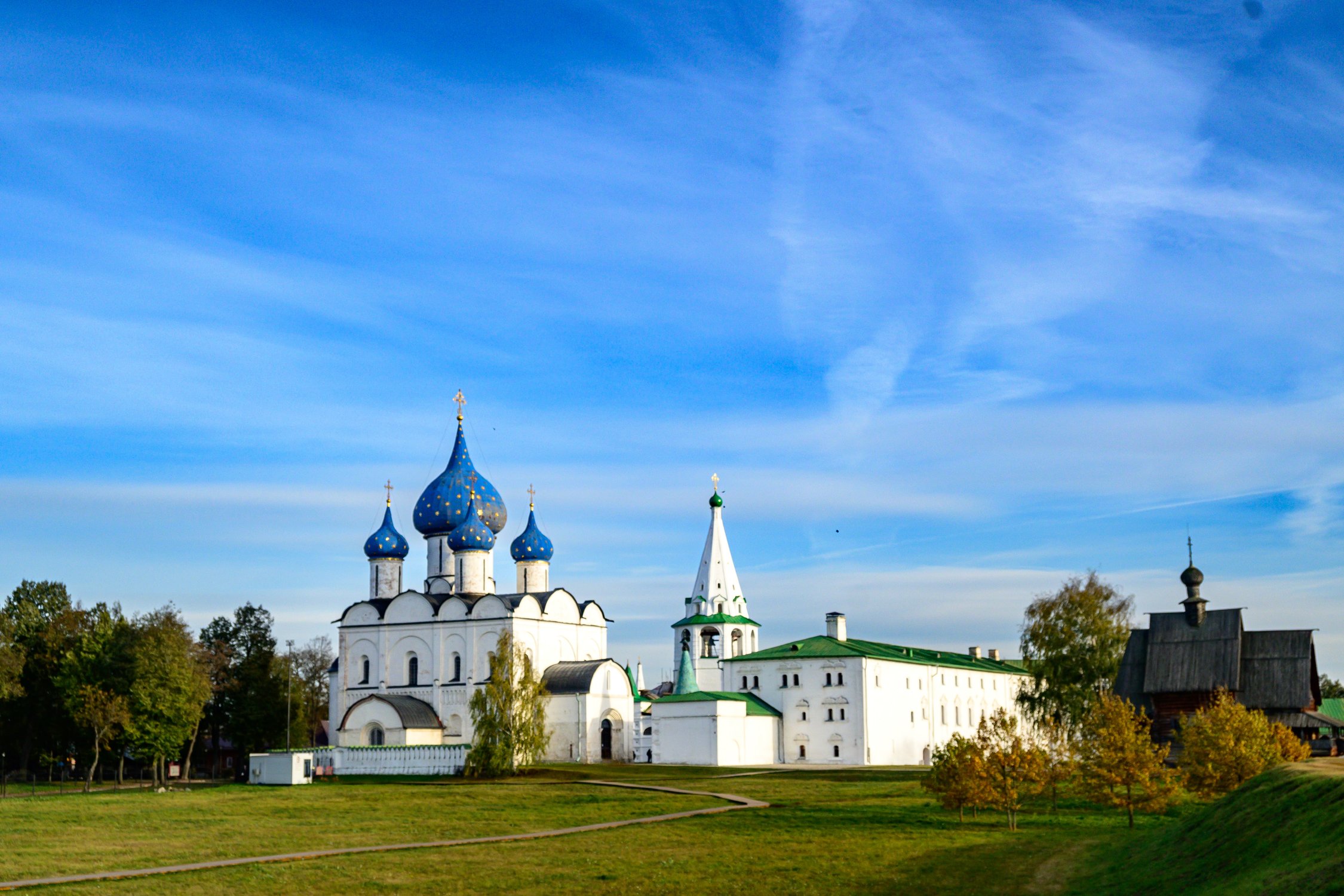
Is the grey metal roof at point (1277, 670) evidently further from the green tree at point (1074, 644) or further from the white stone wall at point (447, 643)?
the white stone wall at point (447, 643)

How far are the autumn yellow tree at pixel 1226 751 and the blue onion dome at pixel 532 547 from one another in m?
36.4

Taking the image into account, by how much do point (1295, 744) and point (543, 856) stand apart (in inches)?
746

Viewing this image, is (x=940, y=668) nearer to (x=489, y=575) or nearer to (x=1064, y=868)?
(x=489, y=575)

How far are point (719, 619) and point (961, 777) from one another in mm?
39600

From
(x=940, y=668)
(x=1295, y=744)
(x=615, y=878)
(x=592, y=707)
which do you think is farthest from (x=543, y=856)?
(x=940, y=668)

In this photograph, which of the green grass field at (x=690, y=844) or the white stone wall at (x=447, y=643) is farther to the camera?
the white stone wall at (x=447, y=643)

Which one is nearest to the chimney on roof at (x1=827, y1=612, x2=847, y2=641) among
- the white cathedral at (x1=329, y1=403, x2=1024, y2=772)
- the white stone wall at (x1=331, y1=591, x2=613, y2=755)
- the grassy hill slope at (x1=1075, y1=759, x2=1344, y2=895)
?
the white cathedral at (x1=329, y1=403, x2=1024, y2=772)

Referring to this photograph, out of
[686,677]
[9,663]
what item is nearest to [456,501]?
[686,677]

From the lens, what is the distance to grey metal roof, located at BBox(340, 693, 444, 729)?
54500 mm

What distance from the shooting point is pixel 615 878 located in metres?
19.6

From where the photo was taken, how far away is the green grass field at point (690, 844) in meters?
17.8

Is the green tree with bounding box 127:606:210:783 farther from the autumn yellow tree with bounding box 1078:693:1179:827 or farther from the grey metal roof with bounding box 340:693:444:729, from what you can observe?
the autumn yellow tree with bounding box 1078:693:1179:827

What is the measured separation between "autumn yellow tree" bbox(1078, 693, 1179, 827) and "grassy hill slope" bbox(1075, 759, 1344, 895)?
517cm

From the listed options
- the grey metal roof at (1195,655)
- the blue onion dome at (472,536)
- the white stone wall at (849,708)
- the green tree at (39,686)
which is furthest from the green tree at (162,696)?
the grey metal roof at (1195,655)
